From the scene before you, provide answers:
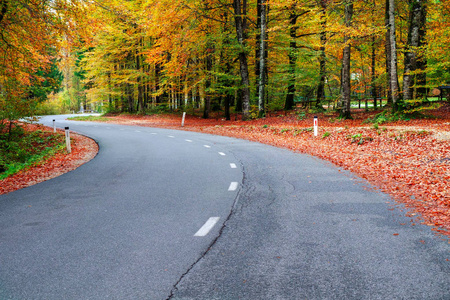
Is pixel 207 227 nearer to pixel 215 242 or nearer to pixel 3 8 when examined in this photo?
pixel 215 242

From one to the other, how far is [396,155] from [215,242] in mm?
8812

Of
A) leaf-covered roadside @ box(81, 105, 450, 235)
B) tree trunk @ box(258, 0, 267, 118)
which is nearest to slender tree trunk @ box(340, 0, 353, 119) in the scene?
leaf-covered roadside @ box(81, 105, 450, 235)

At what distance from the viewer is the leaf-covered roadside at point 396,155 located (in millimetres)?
6434

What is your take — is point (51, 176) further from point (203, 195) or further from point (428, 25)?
point (428, 25)

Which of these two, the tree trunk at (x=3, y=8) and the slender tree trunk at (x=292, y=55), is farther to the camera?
the slender tree trunk at (x=292, y=55)

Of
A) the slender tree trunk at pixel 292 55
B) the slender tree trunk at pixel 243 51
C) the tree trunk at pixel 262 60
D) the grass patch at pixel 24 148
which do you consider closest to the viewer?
the grass patch at pixel 24 148

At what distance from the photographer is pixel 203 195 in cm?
680

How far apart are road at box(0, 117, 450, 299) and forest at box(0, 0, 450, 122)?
679 centimetres

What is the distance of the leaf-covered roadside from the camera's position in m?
6.43

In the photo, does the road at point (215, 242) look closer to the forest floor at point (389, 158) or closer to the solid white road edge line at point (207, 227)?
the solid white road edge line at point (207, 227)

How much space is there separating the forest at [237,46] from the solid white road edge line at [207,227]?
326 inches

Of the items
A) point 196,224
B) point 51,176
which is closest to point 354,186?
point 196,224

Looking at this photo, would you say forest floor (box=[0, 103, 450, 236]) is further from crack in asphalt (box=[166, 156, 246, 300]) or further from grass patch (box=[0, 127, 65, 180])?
crack in asphalt (box=[166, 156, 246, 300])

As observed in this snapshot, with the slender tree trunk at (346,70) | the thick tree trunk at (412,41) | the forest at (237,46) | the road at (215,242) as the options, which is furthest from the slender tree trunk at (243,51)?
the road at (215,242)
